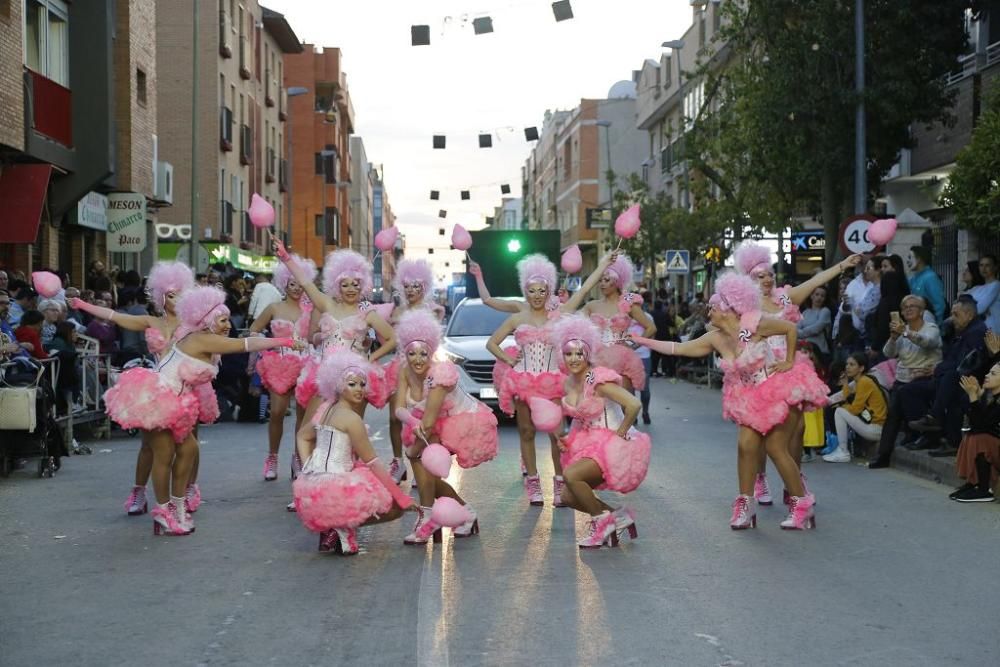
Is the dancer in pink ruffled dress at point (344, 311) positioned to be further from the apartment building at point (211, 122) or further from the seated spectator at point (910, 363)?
the apartment building at point (211, 122)

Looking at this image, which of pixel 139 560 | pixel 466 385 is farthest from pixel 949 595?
pixel 466 385

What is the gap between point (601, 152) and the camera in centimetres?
9000

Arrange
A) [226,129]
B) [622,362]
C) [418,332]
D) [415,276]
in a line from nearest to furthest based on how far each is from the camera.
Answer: [418,332], [622,362], [415,276], [226,129]

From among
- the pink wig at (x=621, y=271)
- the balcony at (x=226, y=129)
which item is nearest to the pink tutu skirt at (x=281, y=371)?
the pink wig at (x=621, y=271)

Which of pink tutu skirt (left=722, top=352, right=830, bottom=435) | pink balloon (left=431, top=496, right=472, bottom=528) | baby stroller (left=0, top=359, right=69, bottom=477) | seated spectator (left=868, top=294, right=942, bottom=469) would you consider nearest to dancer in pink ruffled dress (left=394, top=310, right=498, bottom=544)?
pink balloon (left=431, top=496, right=472, bottom=528)

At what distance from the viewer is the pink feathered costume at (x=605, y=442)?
9070mm

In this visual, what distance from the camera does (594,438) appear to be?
363 inches

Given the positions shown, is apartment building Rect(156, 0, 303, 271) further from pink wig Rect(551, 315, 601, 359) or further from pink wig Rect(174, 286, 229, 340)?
pink wig Rect(551, 315, 601, 359)

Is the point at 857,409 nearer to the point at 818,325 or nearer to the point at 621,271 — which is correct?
the point at 818,325

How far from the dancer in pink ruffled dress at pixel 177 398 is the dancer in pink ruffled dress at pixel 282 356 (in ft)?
7.01

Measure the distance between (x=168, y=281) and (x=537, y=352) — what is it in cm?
300

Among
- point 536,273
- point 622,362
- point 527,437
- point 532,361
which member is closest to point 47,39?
point 536,273

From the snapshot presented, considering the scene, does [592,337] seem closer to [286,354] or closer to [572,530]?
[572,530]

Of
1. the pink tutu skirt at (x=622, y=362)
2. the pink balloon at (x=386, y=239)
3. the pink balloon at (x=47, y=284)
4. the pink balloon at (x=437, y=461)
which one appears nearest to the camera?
the pink balloon at (x=437, y=461)
